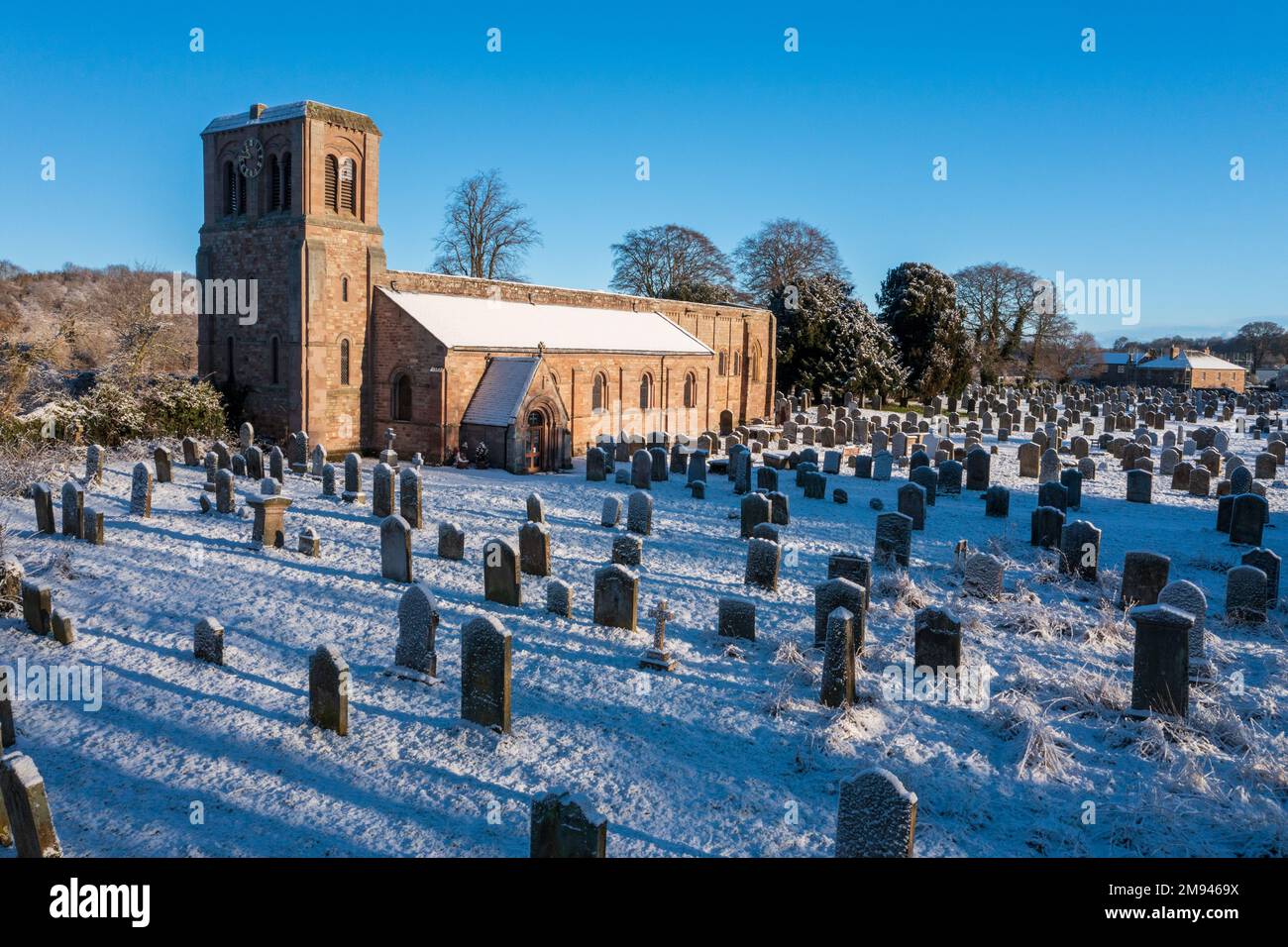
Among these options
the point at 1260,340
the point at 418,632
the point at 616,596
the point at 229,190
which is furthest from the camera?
the point at 1260,340

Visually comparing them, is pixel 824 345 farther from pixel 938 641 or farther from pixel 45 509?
pixel 938 641

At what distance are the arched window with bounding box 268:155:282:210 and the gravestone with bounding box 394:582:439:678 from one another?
2046 cm

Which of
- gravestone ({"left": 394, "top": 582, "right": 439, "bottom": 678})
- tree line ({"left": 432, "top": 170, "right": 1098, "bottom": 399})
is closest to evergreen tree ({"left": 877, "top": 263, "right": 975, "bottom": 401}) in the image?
tree line ({"left": 432, "top": 170, "right": 1098, "bottom": 399})

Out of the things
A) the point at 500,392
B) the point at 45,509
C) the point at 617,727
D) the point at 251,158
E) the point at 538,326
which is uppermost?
the point at 251,158

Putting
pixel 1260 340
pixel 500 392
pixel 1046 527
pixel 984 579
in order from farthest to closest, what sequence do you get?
pixel 1260 340, pixel 500 392, pixel 1046 527, pixel 984 579

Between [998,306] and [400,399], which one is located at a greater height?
[998,306]

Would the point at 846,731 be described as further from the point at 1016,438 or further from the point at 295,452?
the point at 1016,438

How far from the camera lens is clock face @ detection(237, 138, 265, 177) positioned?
25.3 m

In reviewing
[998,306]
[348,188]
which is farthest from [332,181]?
[998,306]

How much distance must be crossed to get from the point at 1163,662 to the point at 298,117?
24978 mm

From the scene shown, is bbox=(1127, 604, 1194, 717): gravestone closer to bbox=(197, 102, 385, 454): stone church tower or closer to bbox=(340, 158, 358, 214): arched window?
bbox=(197, 102, 385, 454): stone church tower

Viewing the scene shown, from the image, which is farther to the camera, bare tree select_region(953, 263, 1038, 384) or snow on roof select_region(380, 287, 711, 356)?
bare tree select_region(953, 263, 1038, 384)

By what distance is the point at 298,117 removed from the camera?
24453 mm

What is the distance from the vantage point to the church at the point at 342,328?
24578 mm
